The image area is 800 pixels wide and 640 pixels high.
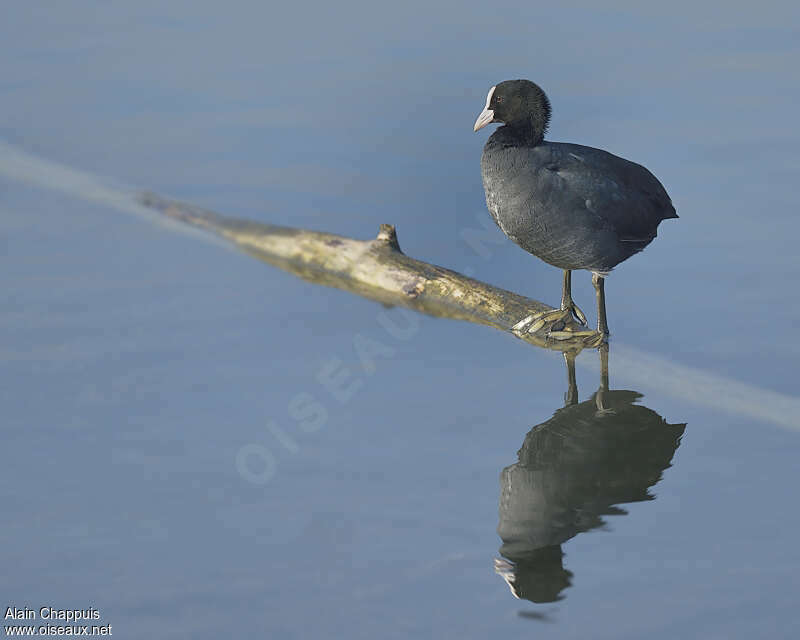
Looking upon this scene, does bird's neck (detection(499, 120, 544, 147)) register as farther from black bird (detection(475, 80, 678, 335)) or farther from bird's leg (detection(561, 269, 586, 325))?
bird's leg (detection(561, 269, 586, 325))

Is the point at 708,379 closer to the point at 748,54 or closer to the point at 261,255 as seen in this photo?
the point at 261,255

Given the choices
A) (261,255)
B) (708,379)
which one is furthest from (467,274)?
(708,379)

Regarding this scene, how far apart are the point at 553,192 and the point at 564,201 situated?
3.3 inches

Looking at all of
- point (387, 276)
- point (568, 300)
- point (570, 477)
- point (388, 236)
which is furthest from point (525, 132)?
point (570, 477)

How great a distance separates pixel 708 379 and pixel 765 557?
188cm

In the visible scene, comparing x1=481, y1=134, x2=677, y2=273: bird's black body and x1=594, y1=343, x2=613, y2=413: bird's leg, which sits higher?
x1=481, y1=134, x2=677, y2=273: bird's black body

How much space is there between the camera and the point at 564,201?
26.6 feet

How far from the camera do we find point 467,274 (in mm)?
9672

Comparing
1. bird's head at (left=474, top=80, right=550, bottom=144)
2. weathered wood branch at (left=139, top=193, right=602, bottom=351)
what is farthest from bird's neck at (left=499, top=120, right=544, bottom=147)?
weathered wood branch at (left=139, top=193, right=602, bottom=351)

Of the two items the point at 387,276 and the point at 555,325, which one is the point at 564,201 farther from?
the point at 387,276

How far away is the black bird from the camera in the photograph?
8.12 m

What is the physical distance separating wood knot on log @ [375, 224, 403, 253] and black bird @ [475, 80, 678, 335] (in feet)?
3.37

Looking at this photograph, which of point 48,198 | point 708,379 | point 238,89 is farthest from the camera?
point 238,89

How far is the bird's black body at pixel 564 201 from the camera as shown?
8.11m
